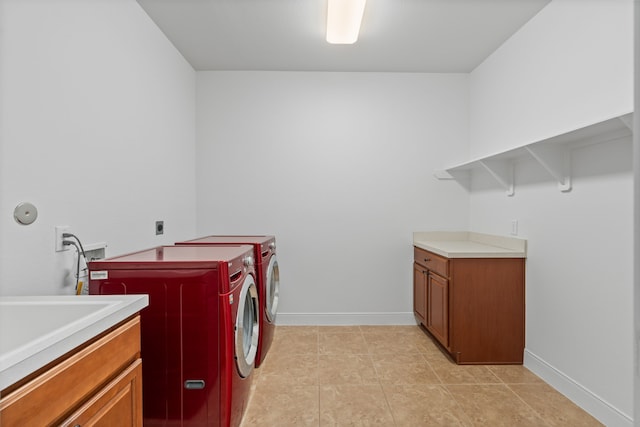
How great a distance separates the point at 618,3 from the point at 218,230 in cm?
325

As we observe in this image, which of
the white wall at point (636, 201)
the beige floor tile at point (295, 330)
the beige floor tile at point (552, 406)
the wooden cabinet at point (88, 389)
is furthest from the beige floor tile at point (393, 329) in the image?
the white wall at point (636, 201)

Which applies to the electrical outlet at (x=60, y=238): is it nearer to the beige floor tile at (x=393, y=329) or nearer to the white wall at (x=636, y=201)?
the white wall at (x=636, y=201)

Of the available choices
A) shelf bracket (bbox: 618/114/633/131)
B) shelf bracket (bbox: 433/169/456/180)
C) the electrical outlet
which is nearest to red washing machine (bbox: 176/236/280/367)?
the electrical outlet

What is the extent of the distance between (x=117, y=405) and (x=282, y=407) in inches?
47.3

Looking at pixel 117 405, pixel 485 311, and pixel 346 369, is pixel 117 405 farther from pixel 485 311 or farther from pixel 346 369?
pixel 485 311

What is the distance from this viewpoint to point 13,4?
1.35 m

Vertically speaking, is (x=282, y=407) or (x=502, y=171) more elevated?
(x=502, y=171)

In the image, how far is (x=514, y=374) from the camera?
94.6 inches

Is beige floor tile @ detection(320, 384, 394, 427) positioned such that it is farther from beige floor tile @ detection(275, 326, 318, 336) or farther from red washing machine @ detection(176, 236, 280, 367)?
beige floor tile @ detection(275, 326, 318, 336)

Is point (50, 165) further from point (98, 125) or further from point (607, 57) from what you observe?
point (607, 57)

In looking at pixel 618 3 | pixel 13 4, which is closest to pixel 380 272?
pixel 618 3

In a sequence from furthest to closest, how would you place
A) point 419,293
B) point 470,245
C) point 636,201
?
1. point 419,293
2. point 470,245
3. point 636,201

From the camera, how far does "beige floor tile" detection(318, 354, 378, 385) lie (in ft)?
7.59

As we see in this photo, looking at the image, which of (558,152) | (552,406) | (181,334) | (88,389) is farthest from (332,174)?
(88,389)
